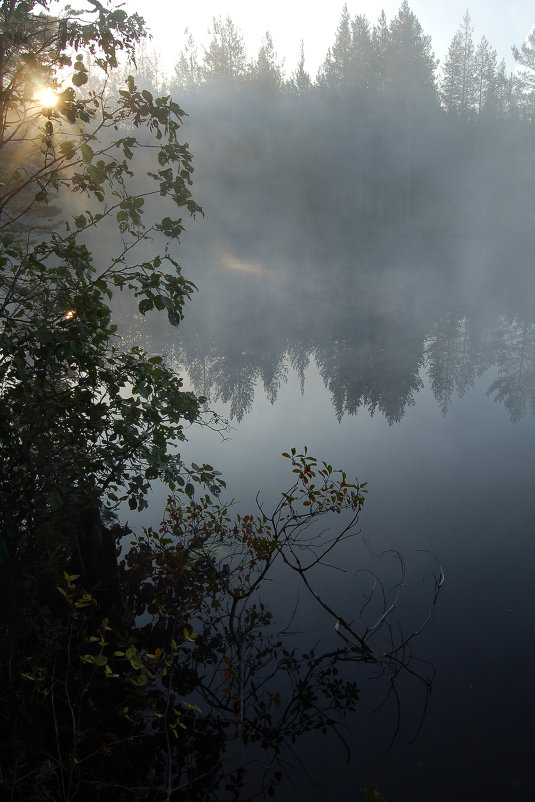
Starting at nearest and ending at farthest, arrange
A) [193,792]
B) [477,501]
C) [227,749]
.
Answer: [193,792] → [227,749] → [477,501]

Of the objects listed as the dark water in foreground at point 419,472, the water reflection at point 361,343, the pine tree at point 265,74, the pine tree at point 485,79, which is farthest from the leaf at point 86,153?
the pine tree at point 485,79

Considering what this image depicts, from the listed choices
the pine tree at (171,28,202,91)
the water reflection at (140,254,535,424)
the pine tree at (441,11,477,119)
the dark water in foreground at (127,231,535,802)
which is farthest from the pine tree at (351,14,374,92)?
the dark water in foreground at (127,231,535,802)

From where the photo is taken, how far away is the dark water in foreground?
3.10 metres

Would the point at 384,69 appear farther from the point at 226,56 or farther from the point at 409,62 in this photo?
the point at 226,56

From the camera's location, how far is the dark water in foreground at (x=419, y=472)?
3.10 meters

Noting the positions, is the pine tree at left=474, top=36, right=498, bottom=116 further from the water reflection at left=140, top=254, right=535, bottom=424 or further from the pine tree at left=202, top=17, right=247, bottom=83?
the water reflection at left=140, top=254, right=535, bottom=424

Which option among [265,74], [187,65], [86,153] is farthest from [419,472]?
[187,65]

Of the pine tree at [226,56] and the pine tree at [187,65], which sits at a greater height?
the pine tree at [187,65]

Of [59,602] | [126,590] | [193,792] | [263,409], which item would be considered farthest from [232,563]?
[263,409]

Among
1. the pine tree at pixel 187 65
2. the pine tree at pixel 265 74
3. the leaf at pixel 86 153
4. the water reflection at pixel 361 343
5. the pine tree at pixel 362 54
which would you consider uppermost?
the pine tree at pixel 187 65

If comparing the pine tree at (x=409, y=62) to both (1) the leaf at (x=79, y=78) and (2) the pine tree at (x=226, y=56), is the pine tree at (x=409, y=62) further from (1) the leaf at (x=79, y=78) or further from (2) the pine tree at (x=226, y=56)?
(1) the leaf at (x=79, y=78)

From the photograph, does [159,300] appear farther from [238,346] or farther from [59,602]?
[238,346]

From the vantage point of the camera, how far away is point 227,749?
312 centimetres

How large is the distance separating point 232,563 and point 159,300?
2.78m
